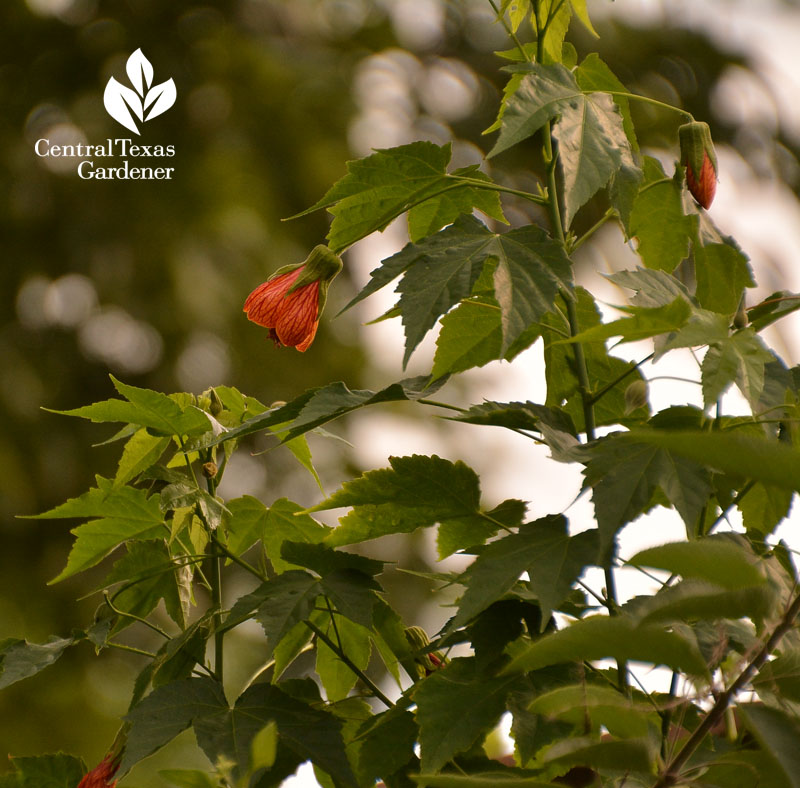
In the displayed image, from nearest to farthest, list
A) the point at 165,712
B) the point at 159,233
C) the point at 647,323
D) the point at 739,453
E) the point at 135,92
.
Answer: the point at 739,453
the point at 647,323
the point at 165,712
the point at 135,92
the point at 159,233

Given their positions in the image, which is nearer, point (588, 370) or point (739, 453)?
point (739, 453)

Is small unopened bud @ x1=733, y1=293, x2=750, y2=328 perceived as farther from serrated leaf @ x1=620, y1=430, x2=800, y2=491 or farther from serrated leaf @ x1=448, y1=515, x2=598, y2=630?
serrated leaf @ x1=620, y1=430, x2=800, y2=491

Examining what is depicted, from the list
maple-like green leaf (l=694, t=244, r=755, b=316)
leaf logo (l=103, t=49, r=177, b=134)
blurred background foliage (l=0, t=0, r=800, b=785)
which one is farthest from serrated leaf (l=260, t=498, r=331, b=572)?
blurred background foliage (l=0, t=0, r=800, b=785)

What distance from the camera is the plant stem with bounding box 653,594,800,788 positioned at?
31cm

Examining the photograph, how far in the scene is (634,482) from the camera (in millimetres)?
432

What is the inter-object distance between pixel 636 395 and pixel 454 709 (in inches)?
8.4

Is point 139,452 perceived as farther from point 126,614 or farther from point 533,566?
point 533,566

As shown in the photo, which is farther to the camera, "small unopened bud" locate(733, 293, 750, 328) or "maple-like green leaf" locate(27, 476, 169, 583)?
"maple-like green leaf" locate(27, 476, 169, 583)

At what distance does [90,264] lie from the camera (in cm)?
292

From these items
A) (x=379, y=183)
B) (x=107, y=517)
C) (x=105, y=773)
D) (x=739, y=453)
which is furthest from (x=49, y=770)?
(x=739, y=453)

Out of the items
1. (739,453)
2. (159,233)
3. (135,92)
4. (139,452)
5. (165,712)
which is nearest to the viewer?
(739,453)

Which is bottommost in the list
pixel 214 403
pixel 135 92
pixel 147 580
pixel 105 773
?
pixel 105 773

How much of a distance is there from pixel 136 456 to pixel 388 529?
0.61ft

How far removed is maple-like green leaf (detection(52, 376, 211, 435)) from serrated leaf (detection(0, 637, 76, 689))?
133 millimetres
